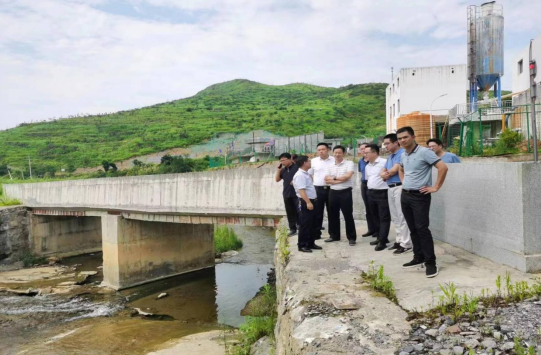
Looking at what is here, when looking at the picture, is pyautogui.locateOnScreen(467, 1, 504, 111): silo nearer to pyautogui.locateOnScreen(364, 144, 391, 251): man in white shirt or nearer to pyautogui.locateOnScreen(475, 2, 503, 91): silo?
pyautogui.locateOnScreen(475, 2, 503, 91): silo

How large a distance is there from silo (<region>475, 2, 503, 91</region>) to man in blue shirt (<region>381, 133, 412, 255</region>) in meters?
21.8

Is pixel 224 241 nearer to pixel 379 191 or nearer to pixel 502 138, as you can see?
pixel 502 138

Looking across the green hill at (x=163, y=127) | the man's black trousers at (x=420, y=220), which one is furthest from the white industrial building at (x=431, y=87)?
the man's black trousers at (x=420, y=220)

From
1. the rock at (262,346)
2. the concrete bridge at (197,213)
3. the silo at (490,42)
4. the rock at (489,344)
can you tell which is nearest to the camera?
the rock at (489,344)

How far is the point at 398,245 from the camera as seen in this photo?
5.82 meters

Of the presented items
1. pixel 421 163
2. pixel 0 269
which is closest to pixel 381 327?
pixel 421 163

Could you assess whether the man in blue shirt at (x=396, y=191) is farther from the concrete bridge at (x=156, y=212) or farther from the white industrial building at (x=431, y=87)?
the white industrial building at (x=431, y=87)

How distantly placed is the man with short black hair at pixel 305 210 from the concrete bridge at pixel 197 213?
1.95 meters

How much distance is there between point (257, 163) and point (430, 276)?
58.0 ft

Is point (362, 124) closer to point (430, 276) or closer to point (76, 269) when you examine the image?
point (76, 269)

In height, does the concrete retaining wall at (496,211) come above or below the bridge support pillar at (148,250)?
above

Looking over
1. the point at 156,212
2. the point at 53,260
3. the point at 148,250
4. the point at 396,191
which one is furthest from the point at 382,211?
the point at 53,260

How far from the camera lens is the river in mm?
9789

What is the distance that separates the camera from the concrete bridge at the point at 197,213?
425 centimetres
